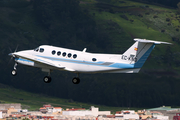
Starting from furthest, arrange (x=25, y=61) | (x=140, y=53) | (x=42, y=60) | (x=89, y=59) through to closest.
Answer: (x=25, y=61)
(x=42, y=60)
(x=89, y=59)
(x=140, y=53)

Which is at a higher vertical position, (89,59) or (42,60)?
(42,60)

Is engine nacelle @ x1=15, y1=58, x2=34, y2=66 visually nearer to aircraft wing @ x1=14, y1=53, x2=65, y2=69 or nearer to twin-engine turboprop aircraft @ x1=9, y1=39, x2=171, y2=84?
twin-engine turboprop aircraft @ x1=9, y1=39, x2=171, y2=84

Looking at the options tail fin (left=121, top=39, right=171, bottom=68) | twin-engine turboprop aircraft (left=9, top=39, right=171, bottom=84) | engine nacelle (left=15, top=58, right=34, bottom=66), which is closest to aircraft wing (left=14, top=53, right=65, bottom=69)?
twin-engine turboprop aircraft (left=9, top=39, right=171, bottom=84)

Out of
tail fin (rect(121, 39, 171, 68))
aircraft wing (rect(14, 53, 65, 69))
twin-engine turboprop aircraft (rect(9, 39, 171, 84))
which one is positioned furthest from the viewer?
aircraft wing (rect(14, 53, 65, 69))

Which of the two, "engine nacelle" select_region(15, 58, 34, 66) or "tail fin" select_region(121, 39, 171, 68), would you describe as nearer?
"tail fin" select_region(121, 39, 171, 68)

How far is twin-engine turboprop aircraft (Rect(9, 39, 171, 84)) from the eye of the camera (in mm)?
79125

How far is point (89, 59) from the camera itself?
8081 cm

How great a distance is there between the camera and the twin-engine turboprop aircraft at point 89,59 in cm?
7912

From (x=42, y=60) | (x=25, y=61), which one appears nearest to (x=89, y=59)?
(x=42, y=60)

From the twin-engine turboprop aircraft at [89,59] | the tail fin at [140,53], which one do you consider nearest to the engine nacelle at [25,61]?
A: the twin-engine turboprop aircraft at [89,59]

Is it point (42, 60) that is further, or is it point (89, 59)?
point (42, 60)

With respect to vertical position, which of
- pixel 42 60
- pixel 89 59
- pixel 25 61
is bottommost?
pixel 89 59

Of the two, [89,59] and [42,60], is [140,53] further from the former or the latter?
[42,60]

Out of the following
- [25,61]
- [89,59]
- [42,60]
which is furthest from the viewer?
[25,61]
